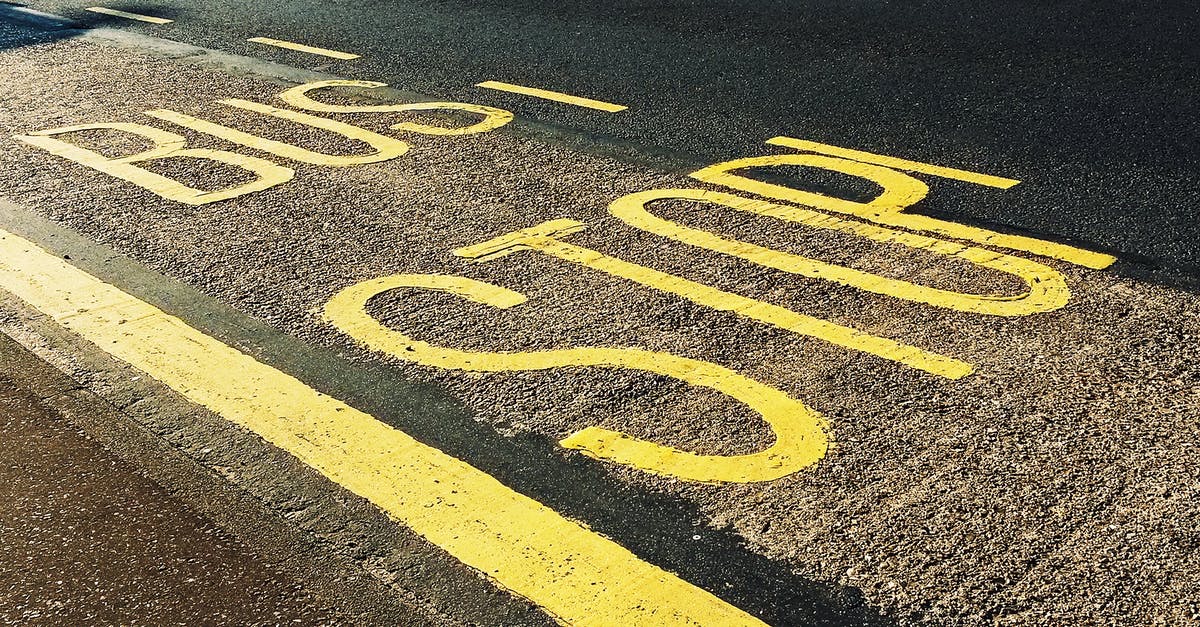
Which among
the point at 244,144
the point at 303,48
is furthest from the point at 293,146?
the point at 303,48

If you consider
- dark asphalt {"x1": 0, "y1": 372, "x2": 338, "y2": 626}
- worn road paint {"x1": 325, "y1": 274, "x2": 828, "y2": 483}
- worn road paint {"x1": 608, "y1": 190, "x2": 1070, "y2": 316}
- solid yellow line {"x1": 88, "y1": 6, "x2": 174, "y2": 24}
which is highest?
worn road paint {"x1": 608, "y1": 190, "x2": 1070, "y2": 316}

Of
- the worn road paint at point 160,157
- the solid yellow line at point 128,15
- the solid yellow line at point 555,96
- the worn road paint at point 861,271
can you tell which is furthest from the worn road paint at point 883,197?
the solid yellow line at point 128,15

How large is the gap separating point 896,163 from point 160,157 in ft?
10.9

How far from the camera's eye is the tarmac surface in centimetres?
271

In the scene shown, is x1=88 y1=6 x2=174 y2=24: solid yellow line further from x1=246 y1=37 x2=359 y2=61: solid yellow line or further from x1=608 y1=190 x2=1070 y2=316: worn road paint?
x1=608 y1=190 x2=1070 y2=316: worn road paint

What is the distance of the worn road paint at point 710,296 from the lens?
3.63 m

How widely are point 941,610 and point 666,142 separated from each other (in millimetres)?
3791

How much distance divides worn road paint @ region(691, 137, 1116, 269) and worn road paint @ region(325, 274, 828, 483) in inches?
57.4

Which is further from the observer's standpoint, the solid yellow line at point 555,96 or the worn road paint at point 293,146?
the solid yellow line at point 555,96

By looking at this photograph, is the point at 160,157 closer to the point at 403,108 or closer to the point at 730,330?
the point at 403,108

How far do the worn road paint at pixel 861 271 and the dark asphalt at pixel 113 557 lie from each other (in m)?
2.21

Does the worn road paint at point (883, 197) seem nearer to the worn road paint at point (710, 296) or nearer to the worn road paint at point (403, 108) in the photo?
the worn road paint at point (710, 296)

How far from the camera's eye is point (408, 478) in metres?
3.06

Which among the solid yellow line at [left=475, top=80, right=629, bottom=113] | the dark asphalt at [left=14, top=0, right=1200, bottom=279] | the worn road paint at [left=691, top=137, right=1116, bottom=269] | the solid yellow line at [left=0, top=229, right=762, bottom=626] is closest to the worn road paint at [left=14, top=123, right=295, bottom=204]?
the solid yellow line at [left=0, top=229, right=762, bottom=626]
